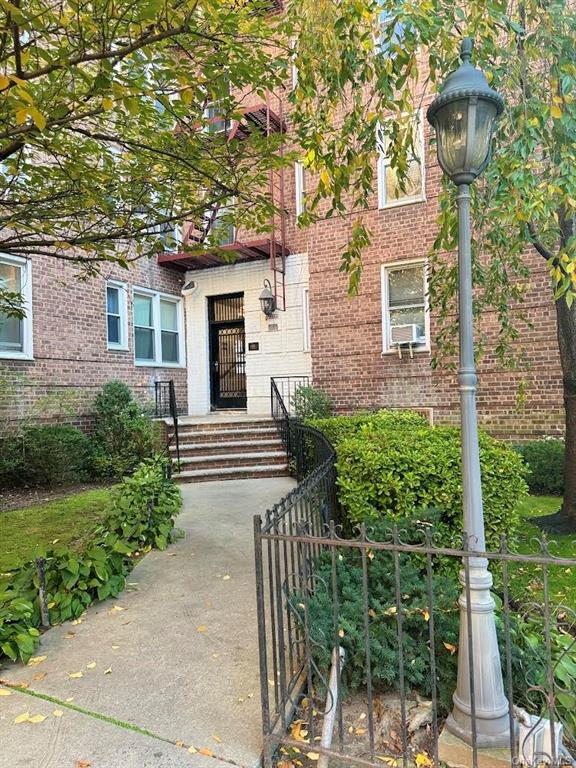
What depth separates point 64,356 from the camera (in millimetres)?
8953

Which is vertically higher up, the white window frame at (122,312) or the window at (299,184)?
the window at (299,184)

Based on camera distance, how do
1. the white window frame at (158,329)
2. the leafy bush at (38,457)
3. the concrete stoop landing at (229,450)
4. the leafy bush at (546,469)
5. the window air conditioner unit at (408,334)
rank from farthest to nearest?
the white window frame at (158,329), the window air conditioner unit at (408,334), the concrete stoop landing at (229,450), the leafy bush at (38,457), the leafy bush at (546,469)

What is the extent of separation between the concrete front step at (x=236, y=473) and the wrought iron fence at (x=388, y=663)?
502 cm

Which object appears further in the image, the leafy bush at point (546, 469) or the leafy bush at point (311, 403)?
the leafy bush at point (311, 403)

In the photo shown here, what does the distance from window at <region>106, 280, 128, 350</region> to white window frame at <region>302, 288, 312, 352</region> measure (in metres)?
3.87

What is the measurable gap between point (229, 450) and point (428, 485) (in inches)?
205

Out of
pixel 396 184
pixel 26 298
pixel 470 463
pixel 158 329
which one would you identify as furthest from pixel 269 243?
pixel 470 463

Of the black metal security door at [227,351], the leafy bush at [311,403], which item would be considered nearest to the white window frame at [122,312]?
the black metal security door at [227,351]

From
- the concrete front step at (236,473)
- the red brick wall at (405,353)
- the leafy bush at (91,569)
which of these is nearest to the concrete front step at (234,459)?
the concrete front step at (236,473)

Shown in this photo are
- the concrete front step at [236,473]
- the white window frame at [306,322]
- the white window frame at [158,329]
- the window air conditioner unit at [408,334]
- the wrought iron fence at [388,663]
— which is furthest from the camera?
the white window frame at [158,329]

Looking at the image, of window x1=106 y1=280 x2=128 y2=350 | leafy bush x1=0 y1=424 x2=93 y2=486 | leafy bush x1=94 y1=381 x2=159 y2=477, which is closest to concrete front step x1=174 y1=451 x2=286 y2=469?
leafy bush x1=94 y1=381 x2=159 y2=477

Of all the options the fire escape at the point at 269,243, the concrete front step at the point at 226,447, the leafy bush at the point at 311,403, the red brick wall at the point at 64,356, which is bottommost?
the concrete front step at the point at 226,447

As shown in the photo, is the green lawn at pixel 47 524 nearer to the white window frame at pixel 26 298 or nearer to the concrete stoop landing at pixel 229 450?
the concrete stoop landing at pixel 229 450

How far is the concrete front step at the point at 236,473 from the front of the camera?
7816 mm
